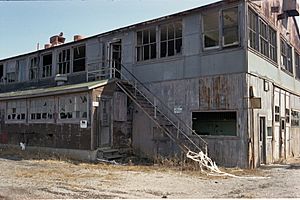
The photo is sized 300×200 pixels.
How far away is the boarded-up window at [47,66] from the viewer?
22.8 meters

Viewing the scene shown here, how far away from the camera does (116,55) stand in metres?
19.8

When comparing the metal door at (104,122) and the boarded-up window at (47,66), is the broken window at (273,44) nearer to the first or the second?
the metal door at (104,122)

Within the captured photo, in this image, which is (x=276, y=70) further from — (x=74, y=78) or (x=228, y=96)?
(x=74, y=78)

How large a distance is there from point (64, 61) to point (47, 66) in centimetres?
188

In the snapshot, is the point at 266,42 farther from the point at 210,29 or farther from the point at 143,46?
the point at 143,46

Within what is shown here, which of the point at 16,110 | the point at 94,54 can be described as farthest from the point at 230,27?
the point at 16,110

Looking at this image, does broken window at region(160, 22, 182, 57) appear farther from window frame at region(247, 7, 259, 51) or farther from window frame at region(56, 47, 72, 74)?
window frame at region(56, 47, 72, 74)

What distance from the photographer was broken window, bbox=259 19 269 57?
16.4 metres

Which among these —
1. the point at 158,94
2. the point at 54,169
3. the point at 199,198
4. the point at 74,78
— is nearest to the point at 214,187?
the point at 199,198

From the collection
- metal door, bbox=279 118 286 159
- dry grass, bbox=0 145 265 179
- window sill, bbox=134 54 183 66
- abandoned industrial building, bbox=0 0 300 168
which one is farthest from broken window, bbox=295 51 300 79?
dry grass, bbox=0 145 265 179

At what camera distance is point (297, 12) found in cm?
2047

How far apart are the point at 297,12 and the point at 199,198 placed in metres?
16.5

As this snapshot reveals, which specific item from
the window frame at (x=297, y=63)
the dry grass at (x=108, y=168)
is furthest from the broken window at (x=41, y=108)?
the window frame at (x=297, y=63)

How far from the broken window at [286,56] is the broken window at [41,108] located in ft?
44.2
